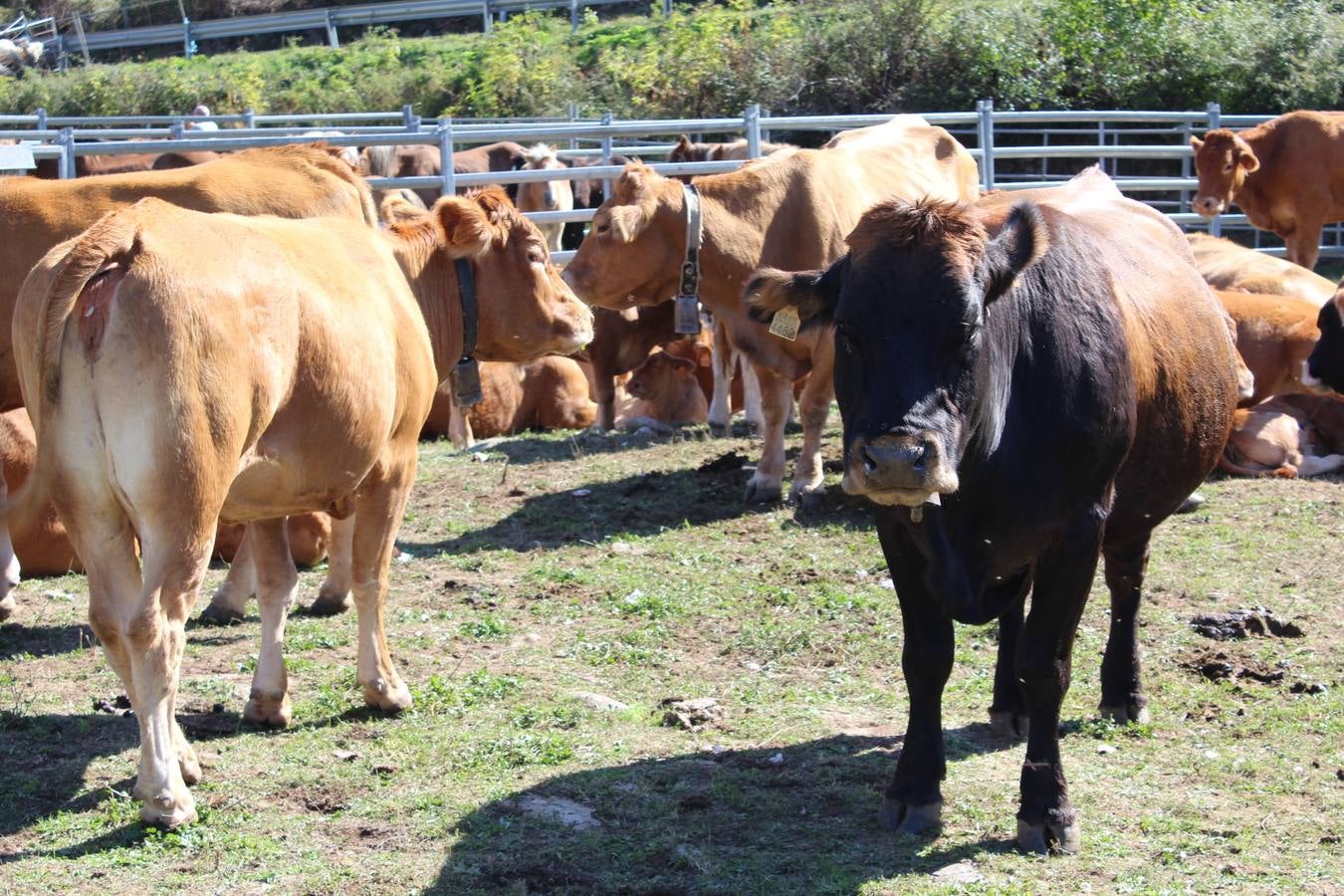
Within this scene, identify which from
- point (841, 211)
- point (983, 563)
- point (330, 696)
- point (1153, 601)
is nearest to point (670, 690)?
point (330, 696)

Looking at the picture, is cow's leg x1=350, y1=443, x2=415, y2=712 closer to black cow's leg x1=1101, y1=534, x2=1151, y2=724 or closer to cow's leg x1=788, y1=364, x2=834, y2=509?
black cow's leg x1=1101, y1=534, x2=1151, y2=724

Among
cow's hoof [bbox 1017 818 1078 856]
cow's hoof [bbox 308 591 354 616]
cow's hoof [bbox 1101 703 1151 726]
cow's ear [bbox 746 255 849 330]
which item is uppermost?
cow's ear [bbox 746 255 849 330]

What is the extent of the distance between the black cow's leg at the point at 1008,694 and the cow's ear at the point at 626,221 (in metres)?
4.50

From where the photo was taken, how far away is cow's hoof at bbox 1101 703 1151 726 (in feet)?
19.3

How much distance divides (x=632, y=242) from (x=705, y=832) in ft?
17.8

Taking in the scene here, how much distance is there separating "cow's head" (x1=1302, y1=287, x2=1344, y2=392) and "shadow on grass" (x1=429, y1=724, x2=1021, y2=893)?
19.3 ft

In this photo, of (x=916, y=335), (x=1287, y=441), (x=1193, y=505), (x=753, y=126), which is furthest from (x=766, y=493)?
(x=753, y=126)

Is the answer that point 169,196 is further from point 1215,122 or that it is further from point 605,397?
point 1215,122

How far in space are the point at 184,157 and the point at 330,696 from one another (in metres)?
15.0

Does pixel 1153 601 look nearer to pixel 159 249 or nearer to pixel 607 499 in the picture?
pixel 607 499

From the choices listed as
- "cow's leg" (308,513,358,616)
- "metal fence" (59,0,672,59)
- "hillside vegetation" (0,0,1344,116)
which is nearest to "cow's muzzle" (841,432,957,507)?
"cow's leg" (308,513,358,616)

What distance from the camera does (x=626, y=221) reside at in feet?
30.8

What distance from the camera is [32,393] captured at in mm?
Result: 4781

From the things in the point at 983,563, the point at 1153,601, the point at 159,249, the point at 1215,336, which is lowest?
the point at 1153,601
